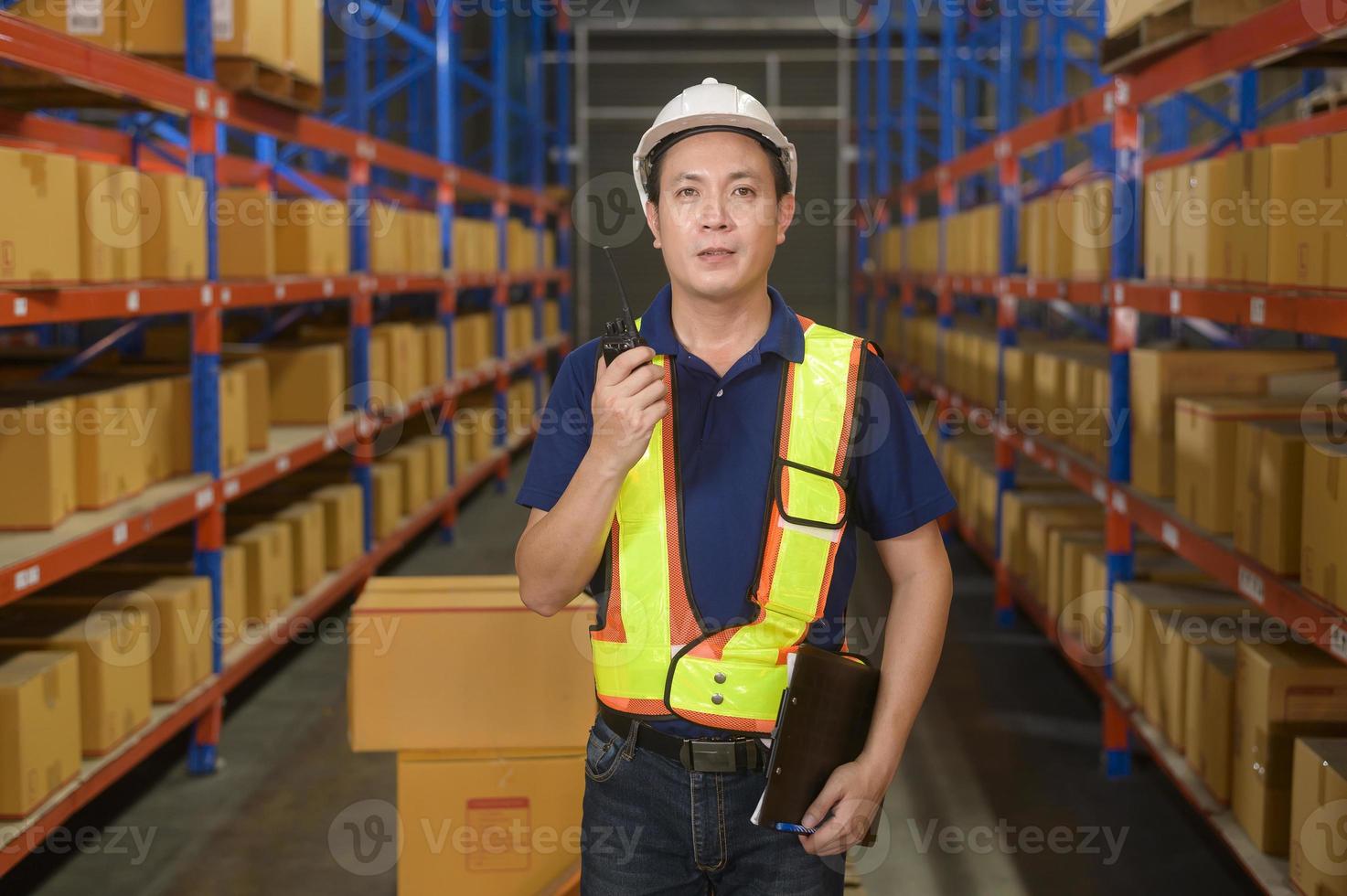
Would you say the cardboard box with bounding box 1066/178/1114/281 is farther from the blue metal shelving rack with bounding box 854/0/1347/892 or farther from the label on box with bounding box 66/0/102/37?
the label on box with bounding box 66/0/102/37

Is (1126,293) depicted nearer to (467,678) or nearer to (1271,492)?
(1271,492)

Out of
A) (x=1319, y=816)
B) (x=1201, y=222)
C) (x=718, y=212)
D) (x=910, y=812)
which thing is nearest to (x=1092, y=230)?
(x=1201, y=222)

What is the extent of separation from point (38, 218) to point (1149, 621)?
3543 mm

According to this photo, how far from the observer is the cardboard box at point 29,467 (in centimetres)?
382

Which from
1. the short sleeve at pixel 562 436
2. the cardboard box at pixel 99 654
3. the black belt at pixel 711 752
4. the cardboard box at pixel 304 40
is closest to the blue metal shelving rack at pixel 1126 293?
the black belt at pixel 711 752

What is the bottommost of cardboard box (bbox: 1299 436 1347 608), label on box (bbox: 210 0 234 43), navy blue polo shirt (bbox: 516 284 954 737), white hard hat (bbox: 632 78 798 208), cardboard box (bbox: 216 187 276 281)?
cardboard box (bbox: 1299 436 1347 608)

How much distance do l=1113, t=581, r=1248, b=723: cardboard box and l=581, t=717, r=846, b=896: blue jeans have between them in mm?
2637

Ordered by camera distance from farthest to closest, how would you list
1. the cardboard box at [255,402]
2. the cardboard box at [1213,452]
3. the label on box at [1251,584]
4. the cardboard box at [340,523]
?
the cardboard box at [340,523] < the cardboard box at [255,402] < the cardboard box at [1213,452] < the label on box at [1251,584]

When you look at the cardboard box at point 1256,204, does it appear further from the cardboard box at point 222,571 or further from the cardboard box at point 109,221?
the cardboard box at point 222,571

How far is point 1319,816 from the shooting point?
2959 millimetres

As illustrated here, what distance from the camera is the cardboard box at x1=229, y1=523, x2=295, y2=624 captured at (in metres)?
5.26

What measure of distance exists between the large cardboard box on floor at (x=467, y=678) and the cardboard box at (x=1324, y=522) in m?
1.65

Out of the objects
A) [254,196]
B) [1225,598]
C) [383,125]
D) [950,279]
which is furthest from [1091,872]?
[383,125]

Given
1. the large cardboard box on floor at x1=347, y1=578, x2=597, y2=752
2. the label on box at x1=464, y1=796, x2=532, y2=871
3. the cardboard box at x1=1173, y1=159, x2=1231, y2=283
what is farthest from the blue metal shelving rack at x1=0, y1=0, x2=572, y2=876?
the cardboard box at x1=1173, y1=159, x2=1231, y2=283
